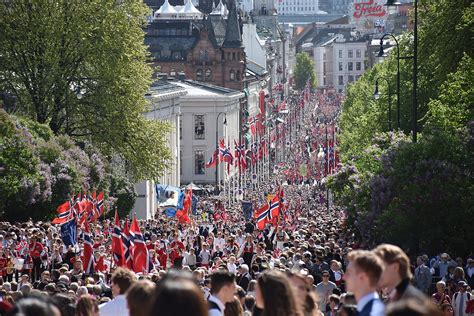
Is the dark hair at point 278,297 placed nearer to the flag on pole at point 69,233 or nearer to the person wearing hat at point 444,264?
the person wearing hat at point 444,264

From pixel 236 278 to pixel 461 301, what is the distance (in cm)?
321

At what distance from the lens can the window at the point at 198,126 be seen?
116625 mm

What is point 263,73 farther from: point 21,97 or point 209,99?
point 21,97

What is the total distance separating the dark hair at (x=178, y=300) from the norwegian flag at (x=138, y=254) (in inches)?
702

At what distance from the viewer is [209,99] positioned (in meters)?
118

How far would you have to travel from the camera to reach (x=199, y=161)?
117m

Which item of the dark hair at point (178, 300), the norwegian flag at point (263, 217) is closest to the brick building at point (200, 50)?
the norwegian flag at point (263, 217)

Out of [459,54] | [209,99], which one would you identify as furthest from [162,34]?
[459,54]

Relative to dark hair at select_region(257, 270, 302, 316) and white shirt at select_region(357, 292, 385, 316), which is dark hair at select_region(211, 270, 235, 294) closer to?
dark hair at select_region(257, 270, 302, 316)

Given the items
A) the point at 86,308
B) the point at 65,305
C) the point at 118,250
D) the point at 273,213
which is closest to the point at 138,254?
the point at 118,250

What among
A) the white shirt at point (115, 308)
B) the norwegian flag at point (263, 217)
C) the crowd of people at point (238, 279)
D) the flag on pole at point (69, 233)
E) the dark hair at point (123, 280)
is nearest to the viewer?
the crowd of people at point (238, 279)

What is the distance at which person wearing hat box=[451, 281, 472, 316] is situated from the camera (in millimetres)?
23266

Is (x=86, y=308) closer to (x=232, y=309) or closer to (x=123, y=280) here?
(x=232, y=309)

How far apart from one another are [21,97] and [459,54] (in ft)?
57.4
